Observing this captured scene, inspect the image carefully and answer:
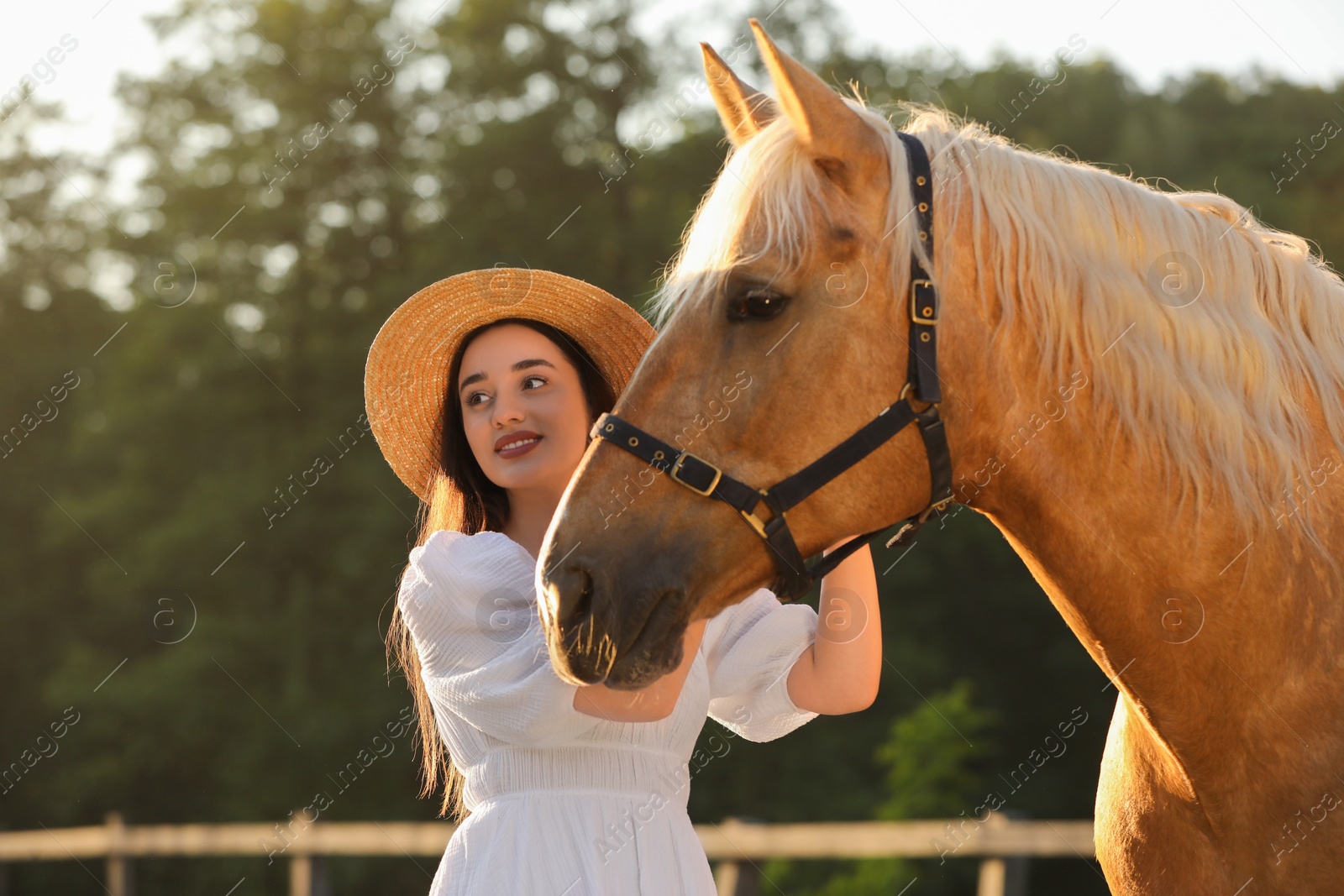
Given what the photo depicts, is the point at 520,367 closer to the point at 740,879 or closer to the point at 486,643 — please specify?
the point at 486,643

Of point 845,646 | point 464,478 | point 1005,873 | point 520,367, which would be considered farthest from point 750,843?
point 520,367

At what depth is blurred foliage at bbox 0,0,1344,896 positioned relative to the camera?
536 inches

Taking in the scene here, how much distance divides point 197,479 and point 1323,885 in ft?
49.8

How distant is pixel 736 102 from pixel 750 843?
405 centimetres

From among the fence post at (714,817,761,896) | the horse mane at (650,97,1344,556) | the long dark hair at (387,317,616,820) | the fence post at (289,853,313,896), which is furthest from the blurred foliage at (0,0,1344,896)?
the horse mane at (650,97,1344,556)

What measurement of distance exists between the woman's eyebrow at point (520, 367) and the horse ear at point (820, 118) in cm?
92

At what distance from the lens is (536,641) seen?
206cm

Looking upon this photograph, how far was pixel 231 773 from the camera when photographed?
14102 millimetres

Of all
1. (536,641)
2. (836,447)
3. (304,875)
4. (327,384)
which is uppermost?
(327,384)

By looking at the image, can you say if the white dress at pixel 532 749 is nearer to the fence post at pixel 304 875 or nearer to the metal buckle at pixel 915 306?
the metal buckle at pixel 915 306

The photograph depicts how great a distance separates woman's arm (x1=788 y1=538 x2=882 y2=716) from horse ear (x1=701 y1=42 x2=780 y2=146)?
2.61 feet

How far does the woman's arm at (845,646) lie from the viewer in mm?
2207

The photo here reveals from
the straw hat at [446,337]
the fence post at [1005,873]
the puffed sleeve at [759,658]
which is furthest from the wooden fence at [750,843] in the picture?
the straw hat at [446,337]

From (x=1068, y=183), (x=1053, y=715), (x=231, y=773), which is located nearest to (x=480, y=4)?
(x=231, y=773)
